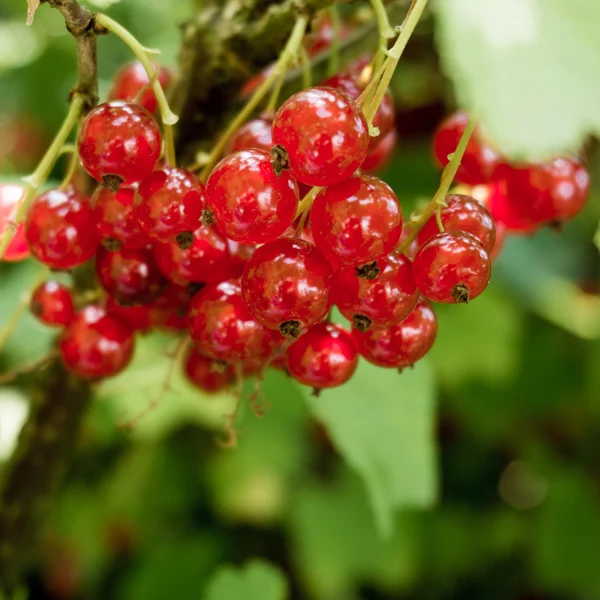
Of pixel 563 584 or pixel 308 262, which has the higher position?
pixel 308 262

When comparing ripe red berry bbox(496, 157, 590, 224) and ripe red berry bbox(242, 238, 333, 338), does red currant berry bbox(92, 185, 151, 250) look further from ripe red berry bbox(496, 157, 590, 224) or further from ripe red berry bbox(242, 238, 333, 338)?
ripe red berry bbox(496, 157, 590, 224)

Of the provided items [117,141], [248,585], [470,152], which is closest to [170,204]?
[117,141]

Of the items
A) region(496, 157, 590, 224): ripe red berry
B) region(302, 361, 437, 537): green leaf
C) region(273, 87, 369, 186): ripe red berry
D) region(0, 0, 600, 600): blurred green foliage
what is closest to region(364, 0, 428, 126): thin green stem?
region(273, 87, 369, 186): ripe red berry

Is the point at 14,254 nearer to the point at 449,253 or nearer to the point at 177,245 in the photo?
the point at 177,245

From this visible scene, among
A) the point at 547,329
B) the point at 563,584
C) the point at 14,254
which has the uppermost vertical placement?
the point at 14,254

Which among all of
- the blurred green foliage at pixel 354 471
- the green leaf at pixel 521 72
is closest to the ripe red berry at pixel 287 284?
the green leaf at pixel 521 72

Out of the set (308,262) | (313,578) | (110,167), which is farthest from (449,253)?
(313,578)

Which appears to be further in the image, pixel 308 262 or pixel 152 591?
pixel 152 591
